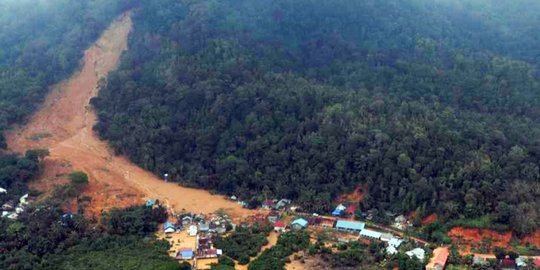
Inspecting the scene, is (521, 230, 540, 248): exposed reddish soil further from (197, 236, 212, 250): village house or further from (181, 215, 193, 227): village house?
(181, 215, 193, 227): village house

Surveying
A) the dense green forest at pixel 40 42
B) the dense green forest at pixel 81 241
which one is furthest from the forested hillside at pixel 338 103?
the dense green forest at pixel 81 241

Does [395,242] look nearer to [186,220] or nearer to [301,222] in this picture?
[301,222]

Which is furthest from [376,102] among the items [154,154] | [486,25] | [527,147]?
[486,25]

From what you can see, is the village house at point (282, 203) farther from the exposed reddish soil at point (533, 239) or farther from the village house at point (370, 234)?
the exposed reddish soil at point (533, 239)

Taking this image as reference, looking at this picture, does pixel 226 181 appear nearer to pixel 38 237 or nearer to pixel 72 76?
pixel 38 237

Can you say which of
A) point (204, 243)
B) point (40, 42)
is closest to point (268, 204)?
point (204, 243)

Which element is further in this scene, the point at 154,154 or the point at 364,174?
the point at 154,154
